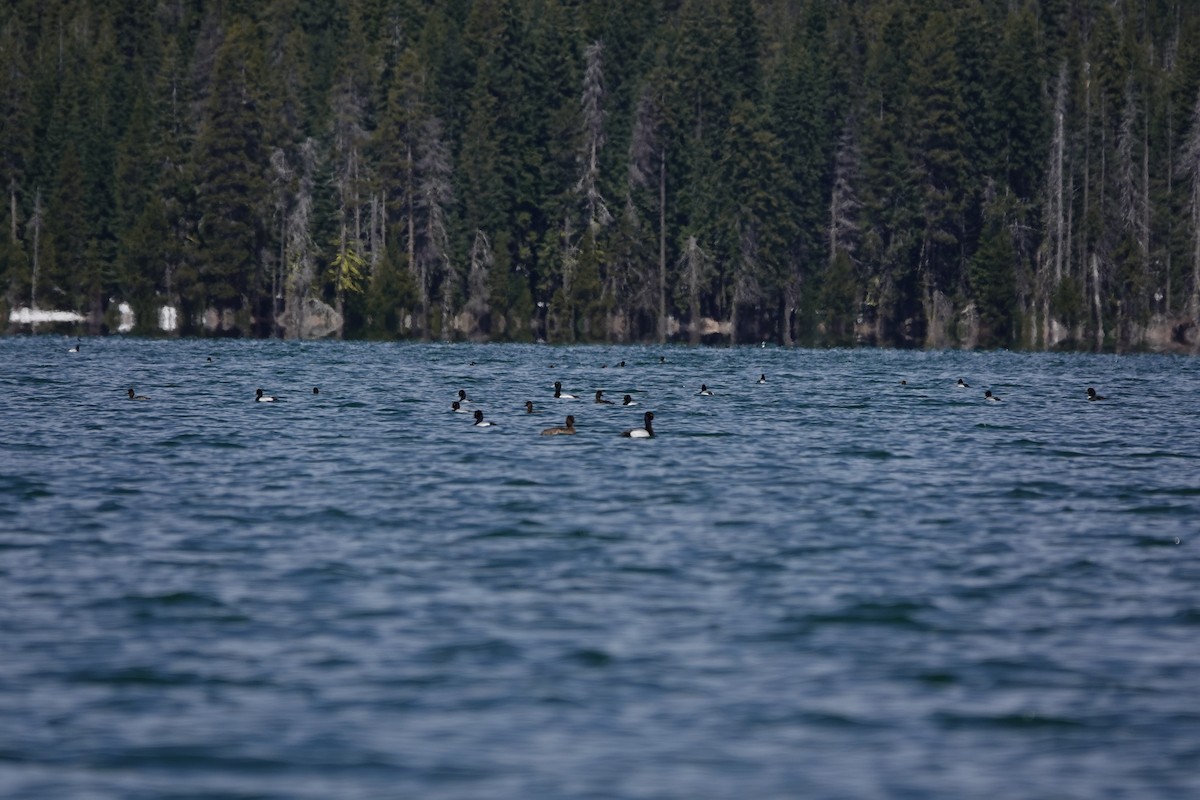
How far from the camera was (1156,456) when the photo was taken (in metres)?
34.7

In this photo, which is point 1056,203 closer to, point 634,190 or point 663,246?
point 663,246

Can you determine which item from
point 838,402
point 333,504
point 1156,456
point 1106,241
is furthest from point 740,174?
point 333,504

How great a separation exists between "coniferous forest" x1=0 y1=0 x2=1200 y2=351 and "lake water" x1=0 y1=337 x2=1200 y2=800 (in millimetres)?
82816

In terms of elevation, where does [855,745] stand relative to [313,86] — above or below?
below

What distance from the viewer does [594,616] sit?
55.9 ft

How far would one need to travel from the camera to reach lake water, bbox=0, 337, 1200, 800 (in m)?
12.1

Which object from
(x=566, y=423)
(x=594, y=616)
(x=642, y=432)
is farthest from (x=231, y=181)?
(x=594, y=616)

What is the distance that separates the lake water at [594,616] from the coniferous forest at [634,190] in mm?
82816

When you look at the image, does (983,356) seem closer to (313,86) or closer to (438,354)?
(438,354)

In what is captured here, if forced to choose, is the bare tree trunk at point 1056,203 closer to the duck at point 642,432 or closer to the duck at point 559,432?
the duck at point 642,432

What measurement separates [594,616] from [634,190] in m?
110

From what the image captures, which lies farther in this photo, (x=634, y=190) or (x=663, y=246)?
(x=634, y=190)

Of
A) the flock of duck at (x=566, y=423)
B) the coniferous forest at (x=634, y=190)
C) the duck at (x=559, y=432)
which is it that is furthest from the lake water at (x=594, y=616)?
the coniferous forest at (x=634, y=190)

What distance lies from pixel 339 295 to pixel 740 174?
30.1 m
